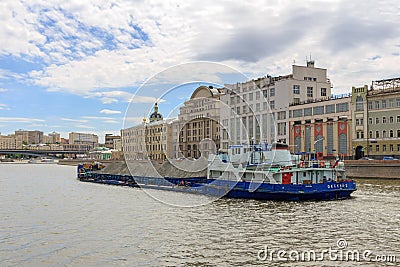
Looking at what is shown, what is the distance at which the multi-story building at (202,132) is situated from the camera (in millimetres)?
77250

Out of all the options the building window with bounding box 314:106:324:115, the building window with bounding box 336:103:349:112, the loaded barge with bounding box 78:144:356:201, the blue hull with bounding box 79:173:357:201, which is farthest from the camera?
the building window with bounding box 314:106:324:115

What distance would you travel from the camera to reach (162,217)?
30.2 metres

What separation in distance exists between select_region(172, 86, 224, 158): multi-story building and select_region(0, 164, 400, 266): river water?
40170 millimetres

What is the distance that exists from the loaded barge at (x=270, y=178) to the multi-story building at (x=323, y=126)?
30863 mm

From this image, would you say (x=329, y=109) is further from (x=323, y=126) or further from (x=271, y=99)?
(x=271, y=99)

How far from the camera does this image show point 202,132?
3482 inches

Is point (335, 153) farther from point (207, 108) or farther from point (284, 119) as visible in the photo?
point (207, 108)

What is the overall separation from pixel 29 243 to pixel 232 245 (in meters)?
9.81

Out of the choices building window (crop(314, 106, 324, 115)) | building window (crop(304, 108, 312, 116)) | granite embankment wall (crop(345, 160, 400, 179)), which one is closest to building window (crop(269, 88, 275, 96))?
building window (crop(304, 108, 312, 116))

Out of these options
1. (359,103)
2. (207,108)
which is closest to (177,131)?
(207,108)

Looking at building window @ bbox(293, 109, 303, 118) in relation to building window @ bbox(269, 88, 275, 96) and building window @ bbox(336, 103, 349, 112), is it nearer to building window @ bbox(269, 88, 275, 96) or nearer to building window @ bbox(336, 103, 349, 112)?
building window @ bbox(269, 88, 275, 96)

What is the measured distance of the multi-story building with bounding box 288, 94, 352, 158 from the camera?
75250mm

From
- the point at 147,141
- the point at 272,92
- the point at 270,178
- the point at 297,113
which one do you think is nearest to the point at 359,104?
the point at 297,113

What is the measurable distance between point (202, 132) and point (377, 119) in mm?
31837
